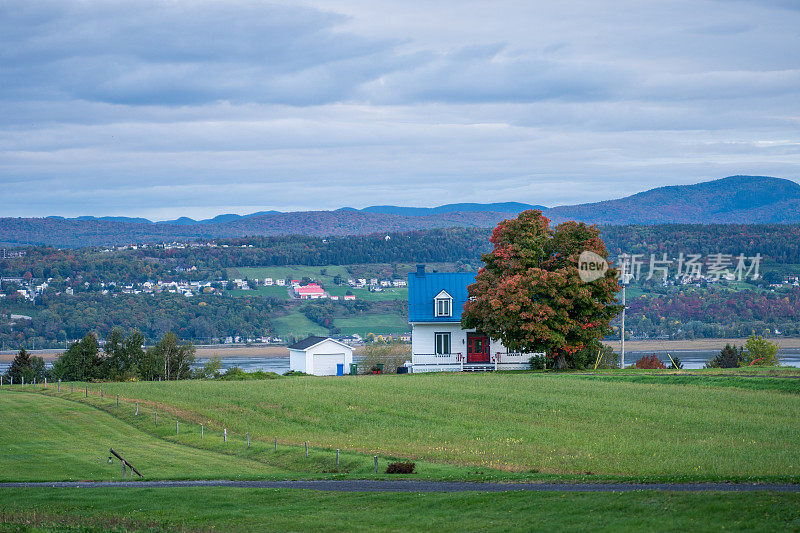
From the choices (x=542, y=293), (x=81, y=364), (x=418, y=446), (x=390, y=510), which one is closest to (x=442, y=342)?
(x=542, y=293)

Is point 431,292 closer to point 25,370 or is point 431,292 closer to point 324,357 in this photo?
point 324,357

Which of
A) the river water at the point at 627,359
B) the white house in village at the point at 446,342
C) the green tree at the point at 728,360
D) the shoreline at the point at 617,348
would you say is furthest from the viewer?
the shoreline at the point at 617,348

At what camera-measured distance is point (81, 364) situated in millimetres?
63500

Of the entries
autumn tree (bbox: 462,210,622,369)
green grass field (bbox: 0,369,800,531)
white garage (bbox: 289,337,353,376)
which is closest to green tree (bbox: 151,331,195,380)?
white garage (bbox: 289,337,353,376)

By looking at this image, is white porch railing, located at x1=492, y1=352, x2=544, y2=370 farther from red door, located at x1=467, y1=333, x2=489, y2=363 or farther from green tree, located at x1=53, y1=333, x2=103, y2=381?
green tree, located at x1=53, y1=333, x2=103, y2=381

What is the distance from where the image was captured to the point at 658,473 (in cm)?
2236

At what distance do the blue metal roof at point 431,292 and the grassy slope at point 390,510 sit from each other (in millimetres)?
40574

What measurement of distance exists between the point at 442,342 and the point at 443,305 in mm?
2876

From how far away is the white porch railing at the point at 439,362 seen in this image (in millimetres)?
60438

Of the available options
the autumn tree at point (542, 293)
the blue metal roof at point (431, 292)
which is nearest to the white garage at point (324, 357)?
the blue metal roof at point (431, 292)

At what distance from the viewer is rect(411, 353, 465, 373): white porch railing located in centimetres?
6044

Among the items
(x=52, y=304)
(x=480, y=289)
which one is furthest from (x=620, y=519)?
(x=52, y=304)

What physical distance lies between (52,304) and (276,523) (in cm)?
17123

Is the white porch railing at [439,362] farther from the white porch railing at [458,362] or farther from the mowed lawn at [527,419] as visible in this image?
the mowed lawn at [527,419]
